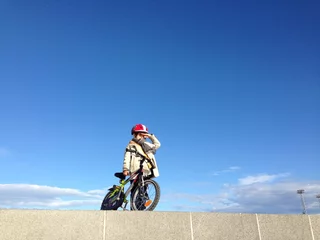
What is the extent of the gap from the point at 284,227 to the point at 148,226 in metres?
4.10

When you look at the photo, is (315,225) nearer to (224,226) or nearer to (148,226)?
(224,226)

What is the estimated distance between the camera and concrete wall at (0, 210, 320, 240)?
6203mm

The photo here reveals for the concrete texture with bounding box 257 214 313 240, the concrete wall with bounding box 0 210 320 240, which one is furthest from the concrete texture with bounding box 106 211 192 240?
the concrete texture with bounding box 257 214 313 240

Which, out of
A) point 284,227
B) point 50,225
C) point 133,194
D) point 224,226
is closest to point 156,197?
point 133,194

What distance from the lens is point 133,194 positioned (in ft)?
26.7

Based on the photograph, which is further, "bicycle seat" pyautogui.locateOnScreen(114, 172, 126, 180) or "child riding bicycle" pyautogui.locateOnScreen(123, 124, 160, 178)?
"child riding bicycle" pyautogui.locateOnScreen(123, 124, 160, 178)

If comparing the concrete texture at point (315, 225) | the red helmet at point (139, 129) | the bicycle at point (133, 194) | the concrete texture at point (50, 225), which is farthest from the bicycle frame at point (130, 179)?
the concrete texture at point (315, 225)

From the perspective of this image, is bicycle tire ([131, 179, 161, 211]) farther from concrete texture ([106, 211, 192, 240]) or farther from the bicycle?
concrete texture ([106, 211, 192, 240])

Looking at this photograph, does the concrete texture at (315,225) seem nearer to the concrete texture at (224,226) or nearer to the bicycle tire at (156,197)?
the concrete texture at (224,226)

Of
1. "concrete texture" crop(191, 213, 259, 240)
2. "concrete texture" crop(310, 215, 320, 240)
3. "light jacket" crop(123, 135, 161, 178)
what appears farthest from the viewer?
"concrete texture" crop(310, 215, 320, 240)

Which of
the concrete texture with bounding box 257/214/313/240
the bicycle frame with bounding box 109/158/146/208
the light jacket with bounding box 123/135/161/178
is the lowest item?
the concrete texture with bounding box 257/214/313/240

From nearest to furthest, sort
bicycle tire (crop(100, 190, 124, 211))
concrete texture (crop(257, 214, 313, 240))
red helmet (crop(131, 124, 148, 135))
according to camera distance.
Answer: bicycle tire (crop(100, 190, 124, 211)), concrete texture (crop(257, 214, 313, 240)), red helmet (crop(131, 124, 148, 135))

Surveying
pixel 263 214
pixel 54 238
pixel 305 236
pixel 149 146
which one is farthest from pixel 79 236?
pixel 305 236

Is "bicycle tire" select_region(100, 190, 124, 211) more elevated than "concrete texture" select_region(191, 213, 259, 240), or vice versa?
"bicycle tire" select_region(100, 190, 124, 211)
